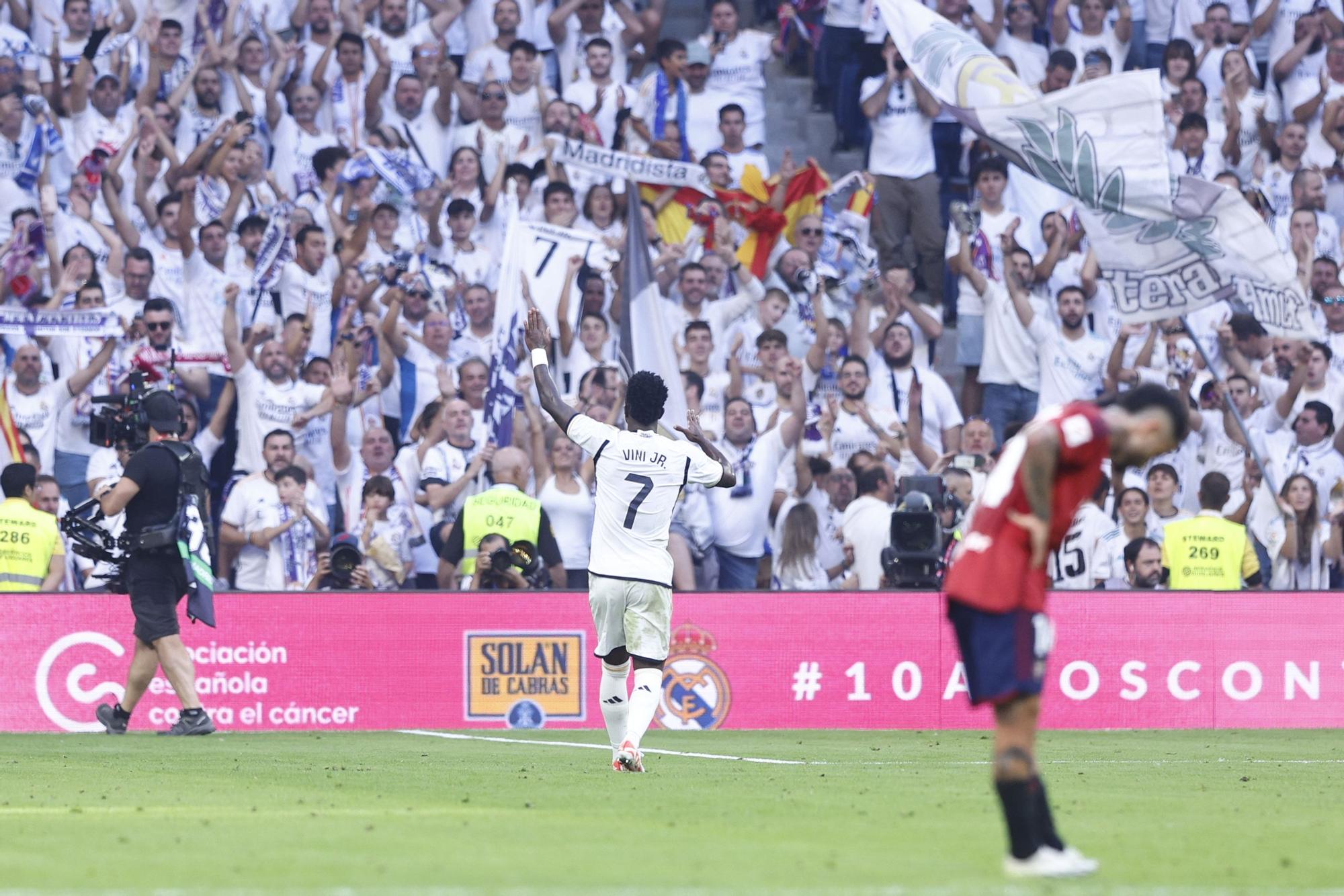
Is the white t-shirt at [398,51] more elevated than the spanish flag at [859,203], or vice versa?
the white t-shirt at [398,51]

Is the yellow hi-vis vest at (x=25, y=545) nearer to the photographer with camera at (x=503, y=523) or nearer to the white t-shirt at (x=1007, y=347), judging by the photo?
the photographer with camera at (x=503, y=523)

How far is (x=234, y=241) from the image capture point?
2003cm

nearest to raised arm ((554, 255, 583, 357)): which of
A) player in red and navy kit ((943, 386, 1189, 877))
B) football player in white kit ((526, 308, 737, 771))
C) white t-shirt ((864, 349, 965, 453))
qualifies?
white t-shirt ((864, 349, 965, 453))

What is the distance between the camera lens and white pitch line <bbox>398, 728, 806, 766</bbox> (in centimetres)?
1364

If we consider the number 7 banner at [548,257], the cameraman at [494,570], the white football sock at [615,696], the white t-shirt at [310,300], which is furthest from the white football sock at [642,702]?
the white t-shirt at [310,300]

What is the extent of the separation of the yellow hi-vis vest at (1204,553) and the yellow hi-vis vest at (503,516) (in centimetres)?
563

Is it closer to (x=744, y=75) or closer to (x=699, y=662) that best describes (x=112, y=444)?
(x=699, y=662)

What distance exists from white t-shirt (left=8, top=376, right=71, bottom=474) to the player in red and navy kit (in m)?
12.9

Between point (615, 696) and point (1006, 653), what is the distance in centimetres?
542

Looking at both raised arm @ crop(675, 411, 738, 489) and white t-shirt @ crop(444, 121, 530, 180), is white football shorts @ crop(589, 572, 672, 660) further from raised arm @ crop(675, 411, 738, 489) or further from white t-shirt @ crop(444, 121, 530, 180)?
white t-shirt @ crop(444, 121, 530, 180)

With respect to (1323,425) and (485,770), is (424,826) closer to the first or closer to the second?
(485,770)

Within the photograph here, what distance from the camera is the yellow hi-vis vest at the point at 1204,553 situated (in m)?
18.2

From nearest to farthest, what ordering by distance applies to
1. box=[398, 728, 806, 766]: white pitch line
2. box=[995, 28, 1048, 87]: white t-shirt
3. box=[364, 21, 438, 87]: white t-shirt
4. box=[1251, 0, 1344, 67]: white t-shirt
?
box=[398, 728, 806, 766]: white pitch line → box=[364, 21, 438, 87]: white t-shirt → box=[995, 28, 1048, 87]: white t-shirt → box=[1251, 0, 1344, 67]: white t-shirt

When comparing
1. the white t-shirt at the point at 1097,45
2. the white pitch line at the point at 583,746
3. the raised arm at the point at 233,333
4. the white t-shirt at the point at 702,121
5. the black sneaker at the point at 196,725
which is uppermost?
the white t-shirt at the point at 1097,45
